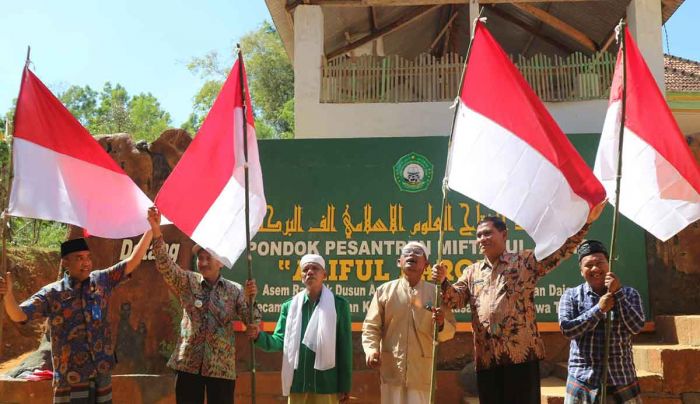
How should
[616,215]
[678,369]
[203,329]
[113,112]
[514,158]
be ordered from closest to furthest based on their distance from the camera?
[616,215]
[514,158]
[203,329]
[678,369]
[113,112]

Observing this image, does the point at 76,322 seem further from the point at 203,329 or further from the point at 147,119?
the point at 147,119

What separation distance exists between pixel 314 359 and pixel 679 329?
12.0 ft

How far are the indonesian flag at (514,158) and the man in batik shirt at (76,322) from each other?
2170mm

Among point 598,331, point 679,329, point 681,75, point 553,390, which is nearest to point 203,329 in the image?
point 598,331

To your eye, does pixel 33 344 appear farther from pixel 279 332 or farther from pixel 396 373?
pixel 396 373

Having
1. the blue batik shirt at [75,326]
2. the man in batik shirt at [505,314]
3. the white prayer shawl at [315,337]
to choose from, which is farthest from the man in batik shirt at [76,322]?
the man in batik shirt at [505,314]

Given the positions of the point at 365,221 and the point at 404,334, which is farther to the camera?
the point at 365,221

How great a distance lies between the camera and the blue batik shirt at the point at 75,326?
3607mm

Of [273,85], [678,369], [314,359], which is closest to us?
[314,359]

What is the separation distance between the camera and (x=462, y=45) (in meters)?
14.6

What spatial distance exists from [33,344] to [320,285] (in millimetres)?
8687

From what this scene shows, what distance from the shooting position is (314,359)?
4160 millimetres

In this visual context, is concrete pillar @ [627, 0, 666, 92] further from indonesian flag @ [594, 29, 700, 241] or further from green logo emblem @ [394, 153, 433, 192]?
indonesian flag @ [594, 29, 700, 241]

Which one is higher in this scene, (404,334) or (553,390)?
(404,334)
